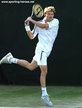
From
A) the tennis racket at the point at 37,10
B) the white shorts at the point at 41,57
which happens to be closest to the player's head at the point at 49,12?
the white shorts at the point at 41,57

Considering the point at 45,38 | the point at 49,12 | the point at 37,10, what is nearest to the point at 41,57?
the point at 45,38

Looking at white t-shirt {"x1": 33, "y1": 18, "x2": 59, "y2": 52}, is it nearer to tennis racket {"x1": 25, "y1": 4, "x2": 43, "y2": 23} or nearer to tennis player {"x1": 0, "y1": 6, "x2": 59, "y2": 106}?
tennis player {"x1": 0, "y1": 6, "x2": 59, "y2": 106}

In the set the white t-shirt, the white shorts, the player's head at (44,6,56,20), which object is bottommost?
the white shorts

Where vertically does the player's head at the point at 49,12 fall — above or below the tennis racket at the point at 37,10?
above

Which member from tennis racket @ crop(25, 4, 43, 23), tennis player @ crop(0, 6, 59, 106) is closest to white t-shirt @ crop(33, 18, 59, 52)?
tennis player @ crop(0, 6, 59, 106)

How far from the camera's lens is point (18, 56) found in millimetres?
8578

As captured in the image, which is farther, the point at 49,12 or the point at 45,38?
the point at 45,38

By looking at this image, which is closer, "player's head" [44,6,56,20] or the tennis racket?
"player's head" [44,6,56,20]

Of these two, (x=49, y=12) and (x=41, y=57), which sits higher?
(x=49, y=12)

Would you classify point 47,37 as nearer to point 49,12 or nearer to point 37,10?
point 49,12

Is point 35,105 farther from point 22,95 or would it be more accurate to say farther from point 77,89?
point 77,89

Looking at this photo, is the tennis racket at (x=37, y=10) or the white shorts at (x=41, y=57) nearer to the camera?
the white shorts at (x=41, y=57)

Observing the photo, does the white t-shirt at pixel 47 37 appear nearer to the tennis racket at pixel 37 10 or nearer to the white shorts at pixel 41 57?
the white shorts at pixel 41 57

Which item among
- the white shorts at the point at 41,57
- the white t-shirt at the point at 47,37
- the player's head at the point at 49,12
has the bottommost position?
the white shorts at the point at 41,57
